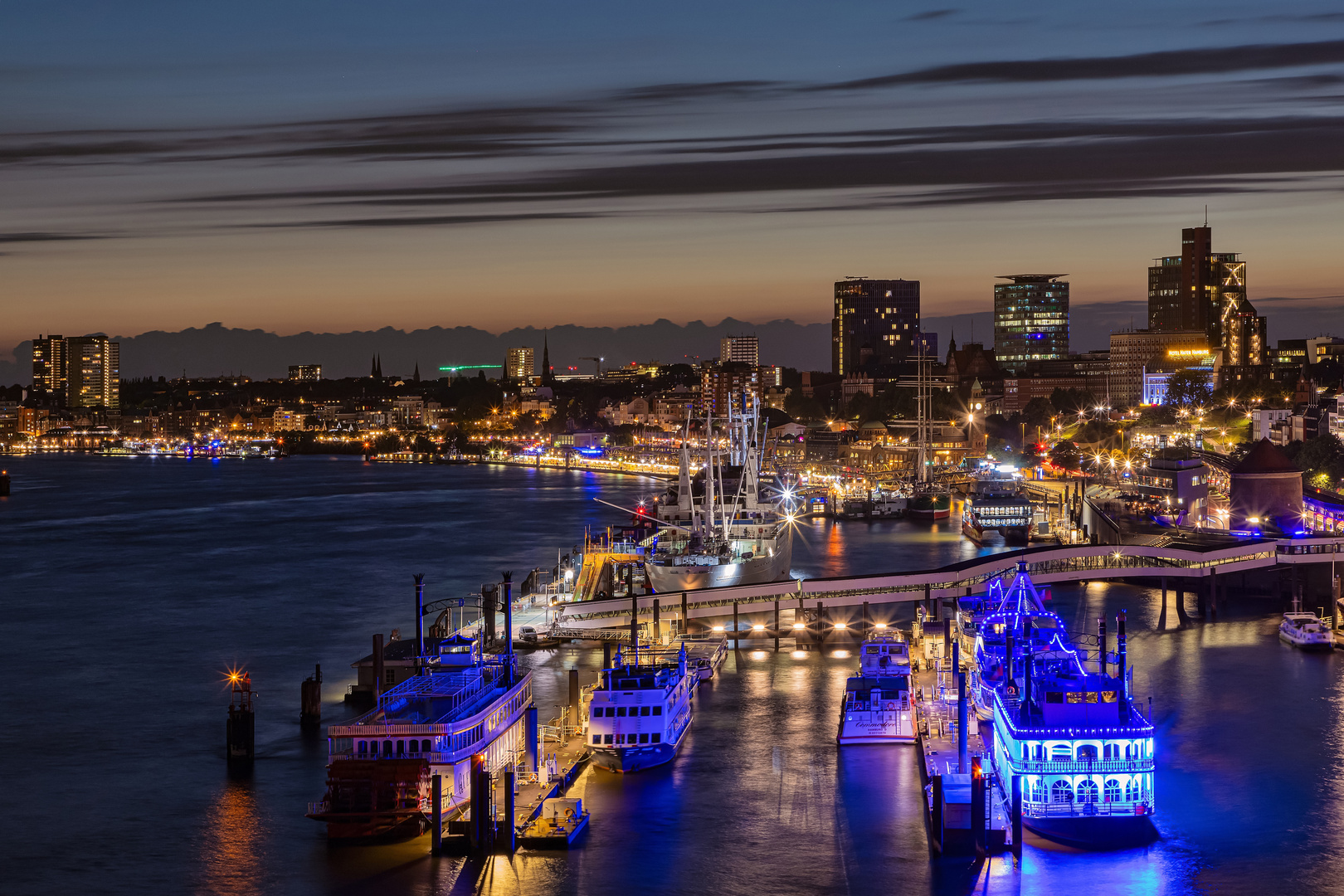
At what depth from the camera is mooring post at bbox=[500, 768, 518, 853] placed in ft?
60.0

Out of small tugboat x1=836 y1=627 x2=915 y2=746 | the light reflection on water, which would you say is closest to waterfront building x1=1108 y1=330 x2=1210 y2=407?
the light reflection on water

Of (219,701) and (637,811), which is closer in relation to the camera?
(637,811)

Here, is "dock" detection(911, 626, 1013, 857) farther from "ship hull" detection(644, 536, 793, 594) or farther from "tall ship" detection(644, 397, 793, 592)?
"tall ship" detection(644, 397, 793, 592)

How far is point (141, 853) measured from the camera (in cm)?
1977

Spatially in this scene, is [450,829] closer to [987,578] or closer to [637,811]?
[637,811]

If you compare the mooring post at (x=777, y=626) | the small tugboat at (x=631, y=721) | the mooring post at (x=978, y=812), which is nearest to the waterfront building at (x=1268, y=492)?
the mooring post at (x=777, y=626)

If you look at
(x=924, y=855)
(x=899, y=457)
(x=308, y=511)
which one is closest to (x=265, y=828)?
(x=924, y=855)

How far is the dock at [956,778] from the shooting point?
60.4ft

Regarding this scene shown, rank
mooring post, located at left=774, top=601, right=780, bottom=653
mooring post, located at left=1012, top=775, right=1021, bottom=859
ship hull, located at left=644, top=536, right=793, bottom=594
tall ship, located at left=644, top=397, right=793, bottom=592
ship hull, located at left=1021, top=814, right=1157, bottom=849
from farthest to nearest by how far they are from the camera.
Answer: tall ship, located at left=644, top=397, right=793, bottom=592
ship hull, located at left=644, top=536, right=793, bottom=594
mooring post, located at left=774, top=601, right=780, bottom=653
ship hull, located at left=1021, top=814, right=1157, bottom=849
mooring post, located at left=1012, top=775, right=1021, bottom=859

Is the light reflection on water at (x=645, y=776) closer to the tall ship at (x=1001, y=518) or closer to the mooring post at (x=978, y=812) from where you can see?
the mooring post at (x=978, y=812)

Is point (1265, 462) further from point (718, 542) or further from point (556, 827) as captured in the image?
point (556, 827)

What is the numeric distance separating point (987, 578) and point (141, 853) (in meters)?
21.0

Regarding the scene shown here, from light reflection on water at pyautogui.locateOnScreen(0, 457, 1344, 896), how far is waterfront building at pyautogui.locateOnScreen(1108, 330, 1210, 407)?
102002 mm

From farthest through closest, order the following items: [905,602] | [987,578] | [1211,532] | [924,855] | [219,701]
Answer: [1211,532], [905,602], [987,578], [219,701], [924,855]
